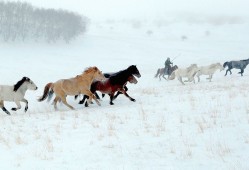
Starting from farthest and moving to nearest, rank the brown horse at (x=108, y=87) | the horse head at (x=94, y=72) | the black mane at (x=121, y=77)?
1. the black mane at (x=121, y=77)
2. the brown horse at (x=108, y=87)
3. the horse head at (x=94, y=72)

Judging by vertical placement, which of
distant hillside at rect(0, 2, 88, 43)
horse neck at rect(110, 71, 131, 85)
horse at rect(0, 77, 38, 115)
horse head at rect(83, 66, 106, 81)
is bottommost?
horse at rect(0, 77, 38, 115)

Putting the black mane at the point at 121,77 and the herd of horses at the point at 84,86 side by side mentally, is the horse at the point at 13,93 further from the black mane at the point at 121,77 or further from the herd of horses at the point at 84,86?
the black mane at the point at 121,77

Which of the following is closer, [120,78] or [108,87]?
[108,87]

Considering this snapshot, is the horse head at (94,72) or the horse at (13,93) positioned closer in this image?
the horse head at (94,72)

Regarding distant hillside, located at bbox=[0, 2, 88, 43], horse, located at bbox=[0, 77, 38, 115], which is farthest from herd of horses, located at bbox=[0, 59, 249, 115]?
distant hillside, located at bbox=[0, 2, 88, 43]

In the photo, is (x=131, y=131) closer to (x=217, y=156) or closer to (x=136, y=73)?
(x=217, y=156)

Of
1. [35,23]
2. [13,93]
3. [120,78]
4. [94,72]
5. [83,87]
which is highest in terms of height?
[35,23]

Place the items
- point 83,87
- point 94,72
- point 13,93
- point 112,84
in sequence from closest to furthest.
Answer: point 83,87
point 94,72
point 112,84
point 13,93

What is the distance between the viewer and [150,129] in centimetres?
753

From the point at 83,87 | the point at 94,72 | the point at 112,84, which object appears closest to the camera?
the point at 83,87

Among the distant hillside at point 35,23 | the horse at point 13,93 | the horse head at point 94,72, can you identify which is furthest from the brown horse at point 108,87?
the distant hillside at point 35,23

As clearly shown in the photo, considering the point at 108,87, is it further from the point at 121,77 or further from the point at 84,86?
the point at 84,86

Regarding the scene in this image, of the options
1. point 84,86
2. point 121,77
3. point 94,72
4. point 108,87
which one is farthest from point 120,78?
point 84,86

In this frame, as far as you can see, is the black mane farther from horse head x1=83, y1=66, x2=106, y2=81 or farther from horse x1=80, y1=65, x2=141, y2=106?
horse head x1=83, y1=66, x2=106, y2=81
